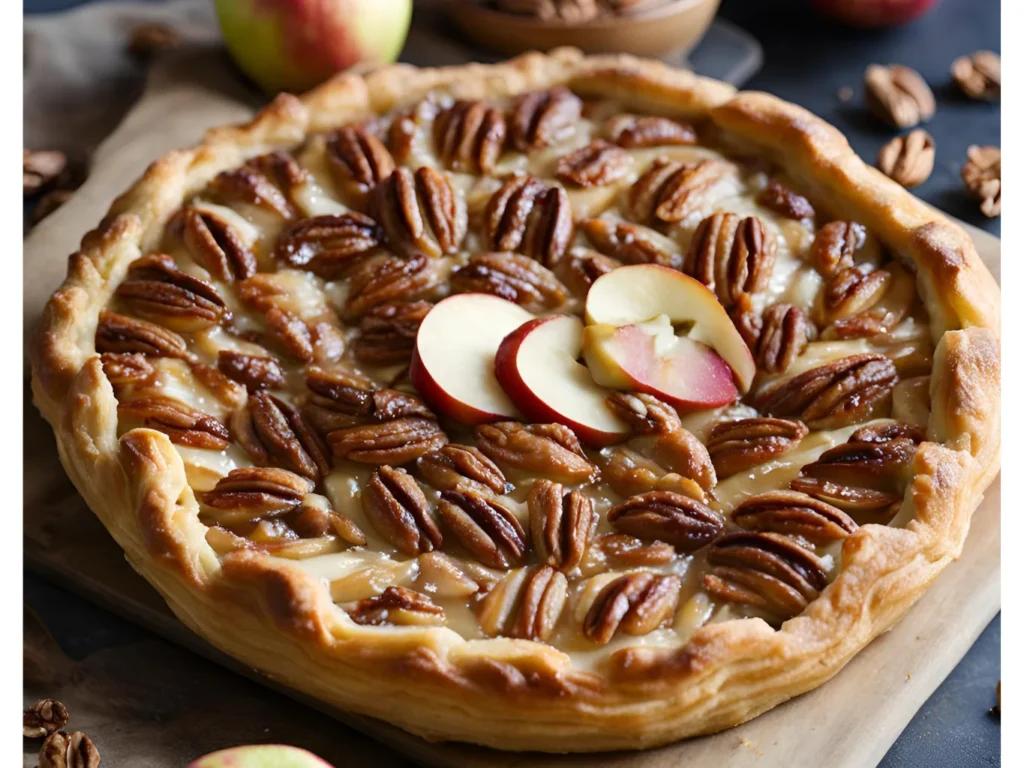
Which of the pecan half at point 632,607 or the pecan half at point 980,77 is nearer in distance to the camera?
the pecan half at point 632,607

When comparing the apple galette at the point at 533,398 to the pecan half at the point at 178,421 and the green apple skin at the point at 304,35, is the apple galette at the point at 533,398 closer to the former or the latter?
the pecan half at the point at 178,421

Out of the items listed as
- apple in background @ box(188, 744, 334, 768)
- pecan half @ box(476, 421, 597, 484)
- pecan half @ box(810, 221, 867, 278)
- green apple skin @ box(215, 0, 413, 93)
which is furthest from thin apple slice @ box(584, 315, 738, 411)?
green apple skin @ box(215, 0, 413, 93)

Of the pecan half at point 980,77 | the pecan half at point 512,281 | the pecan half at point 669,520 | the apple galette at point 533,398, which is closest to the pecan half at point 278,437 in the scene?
the apple galette at point 533,398

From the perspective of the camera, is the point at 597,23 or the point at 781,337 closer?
the point at 781,337

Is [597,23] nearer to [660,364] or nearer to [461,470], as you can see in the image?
[660,364]

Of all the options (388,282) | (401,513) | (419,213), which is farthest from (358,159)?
(401,513)

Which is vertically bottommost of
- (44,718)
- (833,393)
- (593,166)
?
(44,718)
